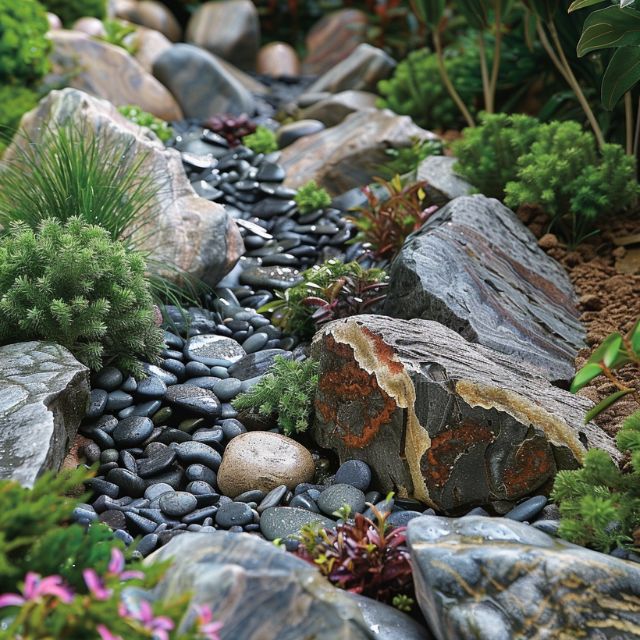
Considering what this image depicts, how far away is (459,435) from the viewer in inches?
124

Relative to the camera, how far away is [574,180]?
518cm

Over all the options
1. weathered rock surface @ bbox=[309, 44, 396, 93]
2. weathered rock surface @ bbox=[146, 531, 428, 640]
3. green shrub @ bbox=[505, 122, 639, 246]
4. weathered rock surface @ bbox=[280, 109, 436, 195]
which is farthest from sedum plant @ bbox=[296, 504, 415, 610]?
weathered rock surface @ bbox=[309, 44, 396, 93]

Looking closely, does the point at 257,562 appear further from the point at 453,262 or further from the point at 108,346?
the point at 453,262

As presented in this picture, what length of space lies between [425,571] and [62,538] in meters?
0.98

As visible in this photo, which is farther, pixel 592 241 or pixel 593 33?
pixel 592 241

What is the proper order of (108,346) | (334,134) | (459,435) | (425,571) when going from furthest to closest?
1. (334,134)
2. (108,346)
3. (459,435)
4. (425,571)

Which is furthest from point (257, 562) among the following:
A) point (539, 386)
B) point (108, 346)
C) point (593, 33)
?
point (593, 33)

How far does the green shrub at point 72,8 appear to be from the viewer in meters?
9.48

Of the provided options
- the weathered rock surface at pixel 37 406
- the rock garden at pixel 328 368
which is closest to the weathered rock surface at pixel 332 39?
the rock garden at pixel 328 368

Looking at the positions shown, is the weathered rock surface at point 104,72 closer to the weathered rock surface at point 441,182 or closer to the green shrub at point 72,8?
the green shrub at point 72,8

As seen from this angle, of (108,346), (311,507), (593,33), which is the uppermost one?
(593,33)

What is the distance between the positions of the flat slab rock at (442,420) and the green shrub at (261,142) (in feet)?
12.9

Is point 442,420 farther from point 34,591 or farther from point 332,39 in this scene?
point 332,39

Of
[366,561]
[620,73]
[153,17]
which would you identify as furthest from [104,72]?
[366,561]
